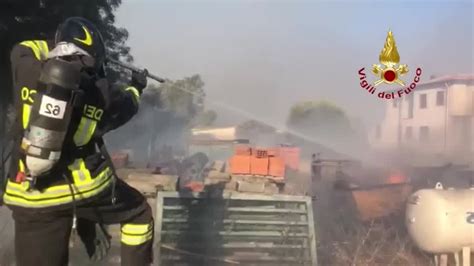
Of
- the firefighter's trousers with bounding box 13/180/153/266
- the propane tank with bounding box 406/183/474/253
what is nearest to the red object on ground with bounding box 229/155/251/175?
the propane tank with bounding box 406/183/474/253

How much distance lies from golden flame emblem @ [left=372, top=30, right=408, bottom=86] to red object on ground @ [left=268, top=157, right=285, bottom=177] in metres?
1.23

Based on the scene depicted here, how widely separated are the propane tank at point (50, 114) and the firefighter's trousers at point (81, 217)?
10.2 inches

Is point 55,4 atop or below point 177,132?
atop

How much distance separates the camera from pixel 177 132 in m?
6.65

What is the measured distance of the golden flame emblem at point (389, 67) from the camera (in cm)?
459

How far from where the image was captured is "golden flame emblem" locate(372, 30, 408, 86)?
4.59 metres

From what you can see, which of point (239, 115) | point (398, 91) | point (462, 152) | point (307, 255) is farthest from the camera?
point (239, 115)

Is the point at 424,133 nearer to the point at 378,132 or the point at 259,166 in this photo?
the point at 378,132

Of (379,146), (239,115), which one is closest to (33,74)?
(239,115)

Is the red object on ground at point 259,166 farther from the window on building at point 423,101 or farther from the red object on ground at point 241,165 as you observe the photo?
the window on building at point 423,101

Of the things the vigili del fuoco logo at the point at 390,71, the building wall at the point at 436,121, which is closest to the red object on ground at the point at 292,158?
the vigili del fuoco logo at the point at 390,71

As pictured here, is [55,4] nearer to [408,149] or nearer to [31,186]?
[31,186]

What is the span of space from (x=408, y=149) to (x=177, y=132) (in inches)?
102

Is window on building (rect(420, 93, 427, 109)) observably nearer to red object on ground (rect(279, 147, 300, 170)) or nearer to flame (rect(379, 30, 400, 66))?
flame (rect(379, 30, 400, 66))
